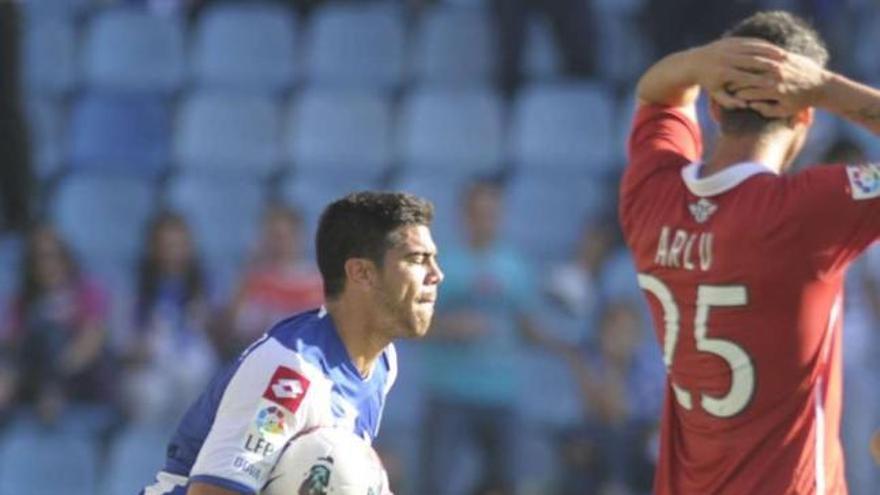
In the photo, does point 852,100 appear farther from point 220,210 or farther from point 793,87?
point 220,210

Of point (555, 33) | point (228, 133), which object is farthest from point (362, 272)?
point (228, 133)

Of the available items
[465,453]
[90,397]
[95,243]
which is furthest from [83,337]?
[465,453]

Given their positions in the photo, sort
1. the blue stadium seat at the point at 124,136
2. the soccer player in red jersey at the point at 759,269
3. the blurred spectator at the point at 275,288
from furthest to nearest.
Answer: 1. the blue stadium seat at the point at 124,136
2. the blurred spectator at the point at 275,288
3. the soccer player in red jersey at the point at 759,269

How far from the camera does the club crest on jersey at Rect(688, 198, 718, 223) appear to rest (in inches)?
198

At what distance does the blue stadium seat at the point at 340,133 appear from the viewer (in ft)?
39.9

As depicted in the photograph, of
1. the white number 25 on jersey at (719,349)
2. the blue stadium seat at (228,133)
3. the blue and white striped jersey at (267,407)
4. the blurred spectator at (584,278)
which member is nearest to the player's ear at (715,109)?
Result: the white number 25 on jersey at (719,349)

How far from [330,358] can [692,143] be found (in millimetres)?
1164

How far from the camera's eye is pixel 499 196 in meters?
10.7

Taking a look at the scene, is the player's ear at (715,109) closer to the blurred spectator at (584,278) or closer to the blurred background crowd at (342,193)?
the blurred background crowd at (342,193)

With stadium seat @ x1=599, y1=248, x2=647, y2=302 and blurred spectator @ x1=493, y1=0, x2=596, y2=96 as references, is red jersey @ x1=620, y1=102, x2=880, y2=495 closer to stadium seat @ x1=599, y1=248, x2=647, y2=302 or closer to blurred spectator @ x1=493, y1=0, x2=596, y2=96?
stadium seat @ x1=599, y1=248, x2=647, y2=302

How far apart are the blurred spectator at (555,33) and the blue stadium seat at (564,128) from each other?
0.49 ft

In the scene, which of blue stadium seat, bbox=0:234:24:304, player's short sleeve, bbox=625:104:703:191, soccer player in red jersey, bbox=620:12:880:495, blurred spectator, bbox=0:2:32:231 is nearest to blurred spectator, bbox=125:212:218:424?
blue stadium seat, bbox=0:234:24:304

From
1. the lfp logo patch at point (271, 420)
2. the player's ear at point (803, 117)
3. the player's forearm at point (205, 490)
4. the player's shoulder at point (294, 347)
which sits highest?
the player's ear at point (803, 117)

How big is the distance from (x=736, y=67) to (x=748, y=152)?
23 cm
